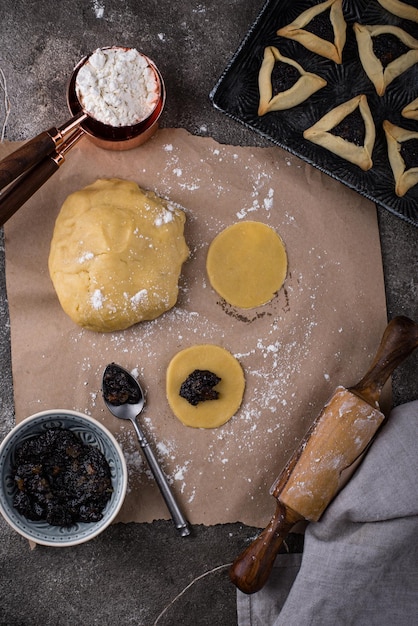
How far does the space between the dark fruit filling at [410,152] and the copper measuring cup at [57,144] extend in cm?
72

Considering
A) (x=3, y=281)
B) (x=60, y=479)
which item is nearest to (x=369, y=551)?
(x=60, y=479)

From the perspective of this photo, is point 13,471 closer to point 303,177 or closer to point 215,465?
point 215,465

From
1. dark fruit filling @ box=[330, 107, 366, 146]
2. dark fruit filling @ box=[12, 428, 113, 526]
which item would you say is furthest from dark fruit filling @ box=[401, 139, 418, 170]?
dark fruit filling @ box=[12, 428, 113, 526]

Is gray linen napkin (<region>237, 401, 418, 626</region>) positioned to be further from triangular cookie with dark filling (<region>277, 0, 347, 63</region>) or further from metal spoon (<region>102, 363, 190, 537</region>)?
triangular cookie with dark filling (<region>277, 0, 347, 63</region>)

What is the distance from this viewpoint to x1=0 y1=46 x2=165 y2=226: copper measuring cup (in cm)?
146

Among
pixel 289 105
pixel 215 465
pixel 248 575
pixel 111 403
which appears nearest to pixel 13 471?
pixel 111 403

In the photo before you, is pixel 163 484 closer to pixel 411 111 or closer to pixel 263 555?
pixel 263 555

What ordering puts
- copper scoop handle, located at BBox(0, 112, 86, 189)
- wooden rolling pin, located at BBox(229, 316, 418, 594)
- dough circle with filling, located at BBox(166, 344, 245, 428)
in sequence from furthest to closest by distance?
dough circle with filling, located at BBox(166, 344, 245, 428) < wooden rolling pin, located at BBox(229, 316, 418, 594) < copper scoop handle, located at BBox(0, 112, 86, 189)

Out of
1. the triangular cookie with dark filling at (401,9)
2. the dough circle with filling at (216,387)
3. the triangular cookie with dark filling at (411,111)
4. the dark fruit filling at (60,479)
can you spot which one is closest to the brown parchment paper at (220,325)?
the dough circle with filling at (216,387)

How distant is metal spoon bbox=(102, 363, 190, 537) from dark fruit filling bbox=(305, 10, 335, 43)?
1.15 meters

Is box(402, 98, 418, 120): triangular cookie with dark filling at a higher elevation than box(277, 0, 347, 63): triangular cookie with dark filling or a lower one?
lower

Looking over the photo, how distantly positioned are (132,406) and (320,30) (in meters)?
1.24

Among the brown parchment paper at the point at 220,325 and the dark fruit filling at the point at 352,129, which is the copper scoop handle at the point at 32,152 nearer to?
the brown parchment paper at the point at 220,325

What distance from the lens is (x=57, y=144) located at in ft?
5.09
